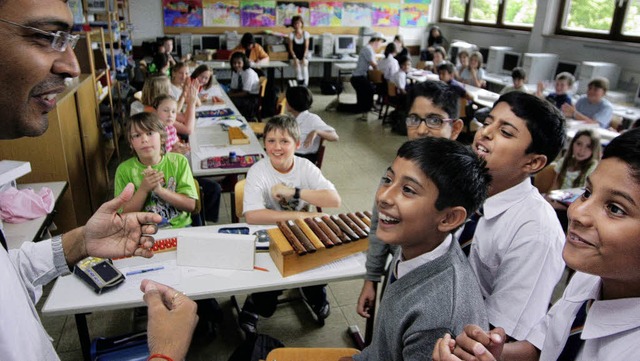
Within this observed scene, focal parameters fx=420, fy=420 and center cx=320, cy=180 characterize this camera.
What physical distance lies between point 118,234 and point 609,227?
4.33 ft

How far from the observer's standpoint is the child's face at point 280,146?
2469 millimetres

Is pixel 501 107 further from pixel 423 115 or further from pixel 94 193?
pixel 94 193

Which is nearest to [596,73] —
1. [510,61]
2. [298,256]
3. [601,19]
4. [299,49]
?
[601,19]

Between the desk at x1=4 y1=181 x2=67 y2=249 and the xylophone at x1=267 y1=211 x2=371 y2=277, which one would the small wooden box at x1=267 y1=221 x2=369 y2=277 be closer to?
the xylophone at x1=267 y1=211 x2=371 y2=277

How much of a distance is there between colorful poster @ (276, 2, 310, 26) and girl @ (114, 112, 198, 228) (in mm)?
7727

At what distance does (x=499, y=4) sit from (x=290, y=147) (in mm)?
7600

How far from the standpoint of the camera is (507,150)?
148 cm

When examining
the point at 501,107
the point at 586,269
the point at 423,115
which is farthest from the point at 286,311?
the point at 586,269

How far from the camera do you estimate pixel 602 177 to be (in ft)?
2.99

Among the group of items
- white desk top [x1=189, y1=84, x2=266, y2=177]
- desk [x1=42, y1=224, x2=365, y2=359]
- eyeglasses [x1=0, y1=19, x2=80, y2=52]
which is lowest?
desk [x1=42, y1=224, x2=365, y2=359]

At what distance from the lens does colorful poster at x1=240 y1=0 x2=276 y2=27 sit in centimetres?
938

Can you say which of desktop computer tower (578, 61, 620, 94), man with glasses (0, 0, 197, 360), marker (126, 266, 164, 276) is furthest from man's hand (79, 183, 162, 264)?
desktop computer tower (578, 61, 620, 94)

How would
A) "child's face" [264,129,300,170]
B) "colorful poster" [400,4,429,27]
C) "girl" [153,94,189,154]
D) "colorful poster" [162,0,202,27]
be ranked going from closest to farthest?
"child's face" [264,129,300,170]
"girl" [153,94,189,154]
"colorful poster" [162,0,202,27]
"colorful poster" [400,4,429,27]

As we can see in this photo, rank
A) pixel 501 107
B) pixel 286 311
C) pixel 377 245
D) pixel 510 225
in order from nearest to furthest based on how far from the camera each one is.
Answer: pixel 510 225 < pixel 501 107 < pixel 377 245 < pixel 286 311
